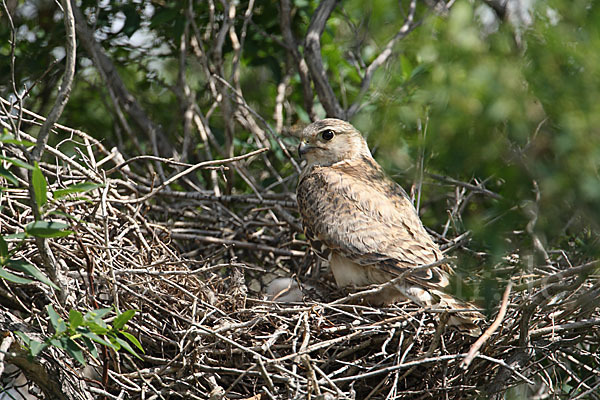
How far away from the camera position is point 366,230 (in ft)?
11.6

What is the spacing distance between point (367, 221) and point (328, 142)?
2.72 feet

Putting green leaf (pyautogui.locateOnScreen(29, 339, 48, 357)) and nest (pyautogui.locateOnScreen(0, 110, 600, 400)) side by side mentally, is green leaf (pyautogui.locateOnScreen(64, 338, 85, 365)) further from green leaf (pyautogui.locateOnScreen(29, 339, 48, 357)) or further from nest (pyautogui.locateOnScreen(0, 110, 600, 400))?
nest (pyautogui.locateOnScreen(0, 110, 600, 400))

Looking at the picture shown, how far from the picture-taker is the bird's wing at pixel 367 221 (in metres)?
3.37

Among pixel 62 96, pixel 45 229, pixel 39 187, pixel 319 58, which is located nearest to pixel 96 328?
pixel 45 229

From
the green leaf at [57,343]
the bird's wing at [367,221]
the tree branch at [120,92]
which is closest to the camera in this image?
the green leaf at [57,343]

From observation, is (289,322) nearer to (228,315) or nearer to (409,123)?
(228,315)

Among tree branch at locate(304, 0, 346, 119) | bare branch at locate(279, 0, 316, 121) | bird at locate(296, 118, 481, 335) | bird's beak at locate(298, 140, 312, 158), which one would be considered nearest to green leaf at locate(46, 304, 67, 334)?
bird at locate(296, 118, 481, 335)

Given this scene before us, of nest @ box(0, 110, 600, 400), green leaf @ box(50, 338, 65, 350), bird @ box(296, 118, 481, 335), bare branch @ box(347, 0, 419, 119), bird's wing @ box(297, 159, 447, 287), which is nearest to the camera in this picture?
green leaf @ box(50, 338, 65, 350)

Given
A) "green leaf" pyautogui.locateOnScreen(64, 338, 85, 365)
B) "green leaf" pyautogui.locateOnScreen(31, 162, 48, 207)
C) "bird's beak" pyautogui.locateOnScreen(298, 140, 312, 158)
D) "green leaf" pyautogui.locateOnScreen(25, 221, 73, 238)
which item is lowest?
"bird's beak" pyautogui.locateOnScreen(298, 140, 312, 158)

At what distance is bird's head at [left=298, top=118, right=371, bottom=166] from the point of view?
4195 millimetres

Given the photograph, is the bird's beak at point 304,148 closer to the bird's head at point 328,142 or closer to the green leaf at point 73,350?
the bird's head at point 328,142

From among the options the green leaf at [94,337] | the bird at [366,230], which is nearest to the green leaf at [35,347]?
the green leaf at [94,337]

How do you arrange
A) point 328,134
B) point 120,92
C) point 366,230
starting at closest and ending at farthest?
point 366,230 → point 328,134 → point 120,92

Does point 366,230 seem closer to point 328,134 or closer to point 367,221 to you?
point 367,221
